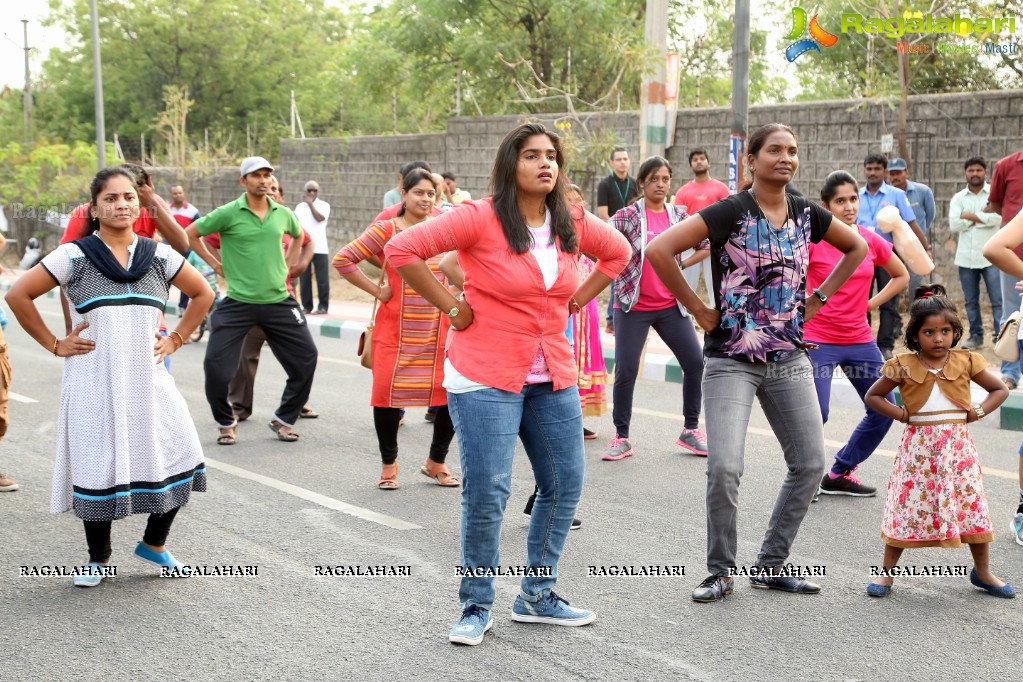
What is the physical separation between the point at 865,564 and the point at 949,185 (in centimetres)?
878

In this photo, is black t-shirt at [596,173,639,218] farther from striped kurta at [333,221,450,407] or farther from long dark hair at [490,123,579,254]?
long dark hair at [490,123,579,254]

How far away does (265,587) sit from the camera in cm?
507

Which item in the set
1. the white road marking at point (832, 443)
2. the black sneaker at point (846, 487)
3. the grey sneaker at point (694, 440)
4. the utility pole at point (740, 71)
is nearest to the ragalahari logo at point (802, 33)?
the utility pole at point (740, 71)

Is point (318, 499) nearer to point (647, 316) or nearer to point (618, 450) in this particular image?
point (618, 450)

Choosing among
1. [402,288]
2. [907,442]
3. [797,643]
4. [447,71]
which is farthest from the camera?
[447,71]

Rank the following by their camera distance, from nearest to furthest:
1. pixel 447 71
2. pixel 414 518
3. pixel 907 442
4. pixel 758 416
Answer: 1. pixel 907 442
2. pixel 414 518
3. pixel 758 416
4. pixel 447 71

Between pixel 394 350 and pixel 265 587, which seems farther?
pixel 394 350

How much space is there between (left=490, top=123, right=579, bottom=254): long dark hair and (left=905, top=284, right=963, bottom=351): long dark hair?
157 centimetres

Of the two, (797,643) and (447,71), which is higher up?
(447,71)

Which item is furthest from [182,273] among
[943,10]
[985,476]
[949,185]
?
[943,10]

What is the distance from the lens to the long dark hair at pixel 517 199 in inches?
170

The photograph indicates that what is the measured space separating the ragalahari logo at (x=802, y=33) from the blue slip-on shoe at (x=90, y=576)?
459 inches

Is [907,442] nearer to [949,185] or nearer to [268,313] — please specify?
[268,313]

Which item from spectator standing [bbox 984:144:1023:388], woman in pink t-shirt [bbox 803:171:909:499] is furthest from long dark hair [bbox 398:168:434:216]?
spectator standing [bbox 984:144:1023:388]
